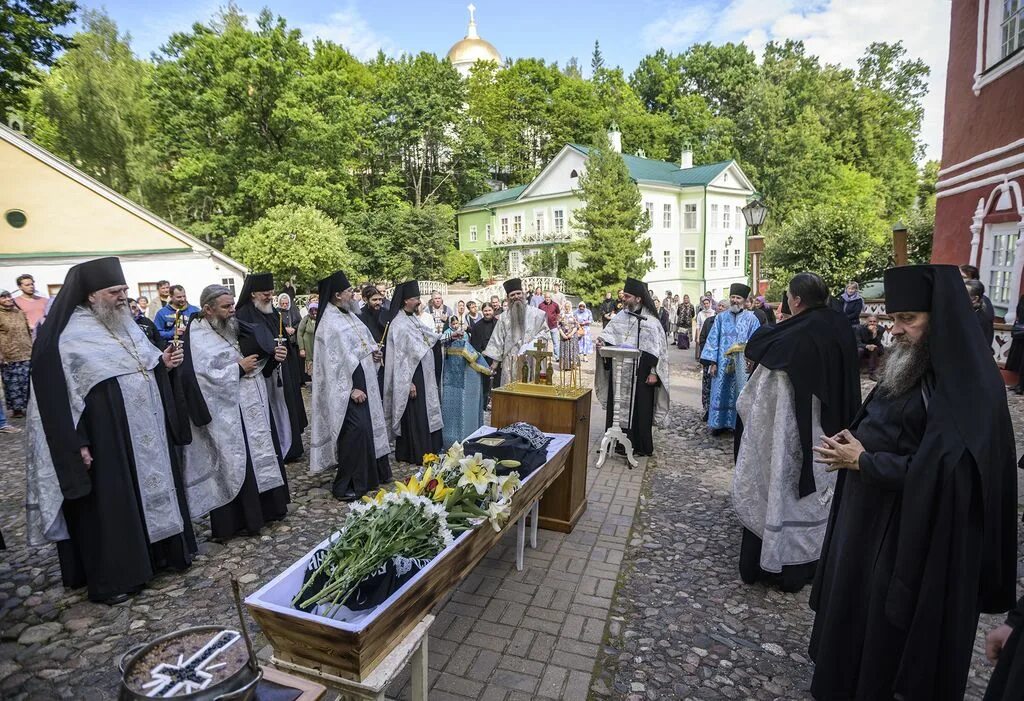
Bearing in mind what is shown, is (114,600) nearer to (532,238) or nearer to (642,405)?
(642,405)

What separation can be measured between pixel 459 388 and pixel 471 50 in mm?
65609

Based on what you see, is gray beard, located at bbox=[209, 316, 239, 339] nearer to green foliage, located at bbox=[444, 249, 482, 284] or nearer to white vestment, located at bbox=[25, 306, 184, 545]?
white vestment, located at bbox=[25, 306, 184, 545]

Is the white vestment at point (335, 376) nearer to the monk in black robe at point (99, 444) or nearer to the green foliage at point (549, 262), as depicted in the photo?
the monk in black robe at point (99, 444)

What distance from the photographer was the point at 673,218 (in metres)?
35.9

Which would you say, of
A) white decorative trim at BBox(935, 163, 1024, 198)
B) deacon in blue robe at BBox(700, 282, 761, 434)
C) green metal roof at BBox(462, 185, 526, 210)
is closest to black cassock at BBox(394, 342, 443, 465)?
deacon in blue robe at BBox(700, 282, 761, 434)

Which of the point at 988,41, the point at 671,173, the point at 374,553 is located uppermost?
the point at 671,173

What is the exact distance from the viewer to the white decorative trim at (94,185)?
19.1 meters

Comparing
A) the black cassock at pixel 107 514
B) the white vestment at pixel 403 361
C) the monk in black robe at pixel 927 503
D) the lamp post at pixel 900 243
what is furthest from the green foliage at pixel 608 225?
the monk in black robe at pixel 927 503

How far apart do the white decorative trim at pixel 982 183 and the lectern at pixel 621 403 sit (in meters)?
8.40

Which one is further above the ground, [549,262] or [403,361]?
[549,262]

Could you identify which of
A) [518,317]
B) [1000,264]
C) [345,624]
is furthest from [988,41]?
[345,624]

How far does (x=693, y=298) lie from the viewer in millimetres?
37062

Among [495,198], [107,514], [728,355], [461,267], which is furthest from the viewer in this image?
[495,198]

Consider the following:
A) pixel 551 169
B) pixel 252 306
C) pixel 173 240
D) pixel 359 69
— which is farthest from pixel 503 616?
pixel 359 69
